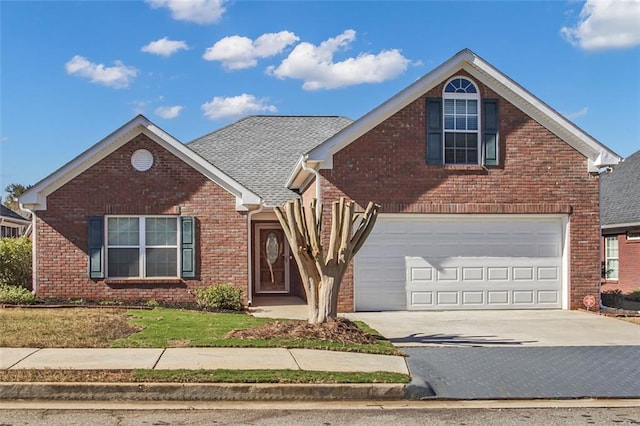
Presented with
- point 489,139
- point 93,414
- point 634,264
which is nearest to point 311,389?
point 93,414

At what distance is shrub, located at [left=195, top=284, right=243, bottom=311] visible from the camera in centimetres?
1681

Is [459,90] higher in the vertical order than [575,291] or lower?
higher

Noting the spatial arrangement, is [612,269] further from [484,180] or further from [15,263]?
[15,263]

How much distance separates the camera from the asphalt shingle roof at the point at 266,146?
21250 mm

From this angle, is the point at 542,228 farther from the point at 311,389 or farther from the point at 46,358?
the point at 46,358

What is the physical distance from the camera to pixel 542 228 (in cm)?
1770

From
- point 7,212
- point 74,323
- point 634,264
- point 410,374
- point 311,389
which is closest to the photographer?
point 311,389

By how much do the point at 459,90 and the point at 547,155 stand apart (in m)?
2.73

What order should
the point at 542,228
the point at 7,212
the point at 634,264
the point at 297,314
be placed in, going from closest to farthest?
the point at 297,314 → the point at 542,228 → the point at 634,264 → the point at 7,212

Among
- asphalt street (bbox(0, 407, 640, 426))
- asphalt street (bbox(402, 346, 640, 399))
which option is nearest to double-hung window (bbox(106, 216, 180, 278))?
asphalt street (bbox(402, 346, 640, 399))

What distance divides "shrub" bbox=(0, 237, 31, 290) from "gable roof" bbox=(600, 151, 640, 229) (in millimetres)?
18625

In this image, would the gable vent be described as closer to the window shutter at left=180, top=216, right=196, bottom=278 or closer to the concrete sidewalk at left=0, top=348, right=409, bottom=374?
the window shutter at left=180, top=216, right=196, bottom=278

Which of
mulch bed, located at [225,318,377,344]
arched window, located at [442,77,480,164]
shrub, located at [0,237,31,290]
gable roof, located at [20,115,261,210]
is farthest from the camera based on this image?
shrub, located at [0,237,31,290]

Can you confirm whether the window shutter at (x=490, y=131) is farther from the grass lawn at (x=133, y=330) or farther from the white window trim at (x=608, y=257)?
the white window trim at (x=608, y=257)
